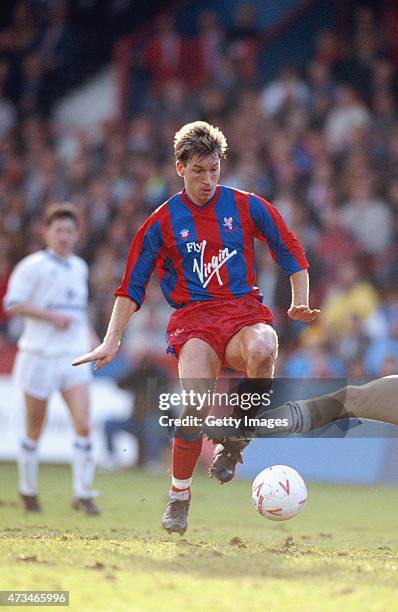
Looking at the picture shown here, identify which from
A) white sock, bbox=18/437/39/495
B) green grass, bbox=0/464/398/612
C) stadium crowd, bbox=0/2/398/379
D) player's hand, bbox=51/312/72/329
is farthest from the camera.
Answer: stadium crowd, bbox=0/2/398/379

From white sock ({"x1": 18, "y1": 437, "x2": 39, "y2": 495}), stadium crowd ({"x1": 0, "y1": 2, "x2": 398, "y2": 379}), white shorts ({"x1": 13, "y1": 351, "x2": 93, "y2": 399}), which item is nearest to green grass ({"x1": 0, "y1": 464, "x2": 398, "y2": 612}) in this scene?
white sock ({"x1": 18, "y1": 437, "x2": 39, "y2": 495})

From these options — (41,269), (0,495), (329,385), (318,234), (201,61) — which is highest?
(201,61)

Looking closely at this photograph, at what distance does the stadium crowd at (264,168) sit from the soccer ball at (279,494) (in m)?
5.43

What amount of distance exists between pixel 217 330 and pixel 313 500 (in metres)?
4.17

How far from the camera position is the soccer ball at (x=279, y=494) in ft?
21.6

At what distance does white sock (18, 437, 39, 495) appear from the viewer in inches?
378

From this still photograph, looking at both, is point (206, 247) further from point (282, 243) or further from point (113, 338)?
point (113, 338)

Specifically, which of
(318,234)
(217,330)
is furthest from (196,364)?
(318,234)

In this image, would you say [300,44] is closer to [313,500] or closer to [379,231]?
[379,231]

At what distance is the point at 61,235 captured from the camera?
991 cm

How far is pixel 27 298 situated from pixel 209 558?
456 cm

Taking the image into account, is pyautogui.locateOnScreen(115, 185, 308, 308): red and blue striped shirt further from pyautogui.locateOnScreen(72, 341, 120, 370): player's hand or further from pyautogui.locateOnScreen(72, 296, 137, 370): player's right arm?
pyautogui.locateOnScreen(72, 341, 120, 370): player's hand

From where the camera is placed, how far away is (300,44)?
17797 mm

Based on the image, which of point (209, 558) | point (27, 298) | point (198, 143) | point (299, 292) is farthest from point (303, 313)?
point (27, 298)
